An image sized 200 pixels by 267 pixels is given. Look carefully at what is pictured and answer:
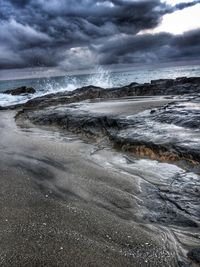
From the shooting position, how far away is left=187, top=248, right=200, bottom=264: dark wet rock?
2909mm

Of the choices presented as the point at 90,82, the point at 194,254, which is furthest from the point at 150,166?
the point at 90,82

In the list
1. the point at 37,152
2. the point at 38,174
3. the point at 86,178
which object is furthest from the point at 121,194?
the point at 37,152

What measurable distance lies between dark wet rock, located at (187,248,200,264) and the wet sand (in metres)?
0.10

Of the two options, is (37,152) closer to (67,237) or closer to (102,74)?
(67,237)

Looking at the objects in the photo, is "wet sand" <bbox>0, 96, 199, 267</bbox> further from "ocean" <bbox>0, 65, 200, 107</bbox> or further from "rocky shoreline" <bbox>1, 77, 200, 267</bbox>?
"ocean" <bbox>0, 65, 200, 107</bbox>

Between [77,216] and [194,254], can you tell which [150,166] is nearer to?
[77,216]

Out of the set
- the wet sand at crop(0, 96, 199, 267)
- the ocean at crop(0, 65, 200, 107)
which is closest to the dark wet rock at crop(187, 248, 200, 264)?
the wet sand at crop(0, 96, 199, 267)

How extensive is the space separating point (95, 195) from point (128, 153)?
2.50 m

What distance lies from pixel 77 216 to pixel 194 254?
1.41m

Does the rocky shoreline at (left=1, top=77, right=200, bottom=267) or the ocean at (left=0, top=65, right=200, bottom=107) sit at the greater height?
the rocky shoreline at (left=1, top=77, right=200, bottom=267)

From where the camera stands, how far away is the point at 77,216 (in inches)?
146

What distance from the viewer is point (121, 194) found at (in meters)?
4.43

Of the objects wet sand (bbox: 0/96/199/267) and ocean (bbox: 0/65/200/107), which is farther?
ocean (bbox: 0/65/200/107)

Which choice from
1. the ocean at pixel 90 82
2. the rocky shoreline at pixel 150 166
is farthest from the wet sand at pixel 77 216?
the ocean at pixel 90 82
